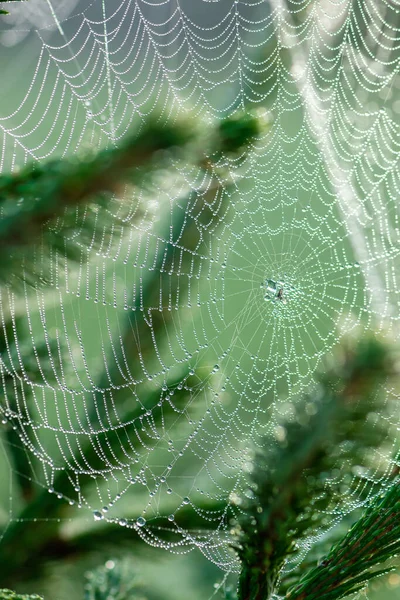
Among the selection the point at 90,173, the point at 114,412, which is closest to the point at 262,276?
the point at 114,412

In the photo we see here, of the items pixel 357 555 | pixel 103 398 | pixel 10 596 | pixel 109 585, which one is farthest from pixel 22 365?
pixel 357 555

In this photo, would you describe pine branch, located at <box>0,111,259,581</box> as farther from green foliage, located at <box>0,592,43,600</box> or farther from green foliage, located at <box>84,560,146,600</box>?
green foliage, located at <box>0,592,43,600</box>

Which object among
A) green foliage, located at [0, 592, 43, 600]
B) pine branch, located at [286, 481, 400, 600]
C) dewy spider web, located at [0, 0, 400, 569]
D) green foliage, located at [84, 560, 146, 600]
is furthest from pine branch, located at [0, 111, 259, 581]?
pine branch, located at [286, 481, 400, 600]

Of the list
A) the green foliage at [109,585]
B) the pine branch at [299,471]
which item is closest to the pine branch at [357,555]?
the pine branch at [299,471]

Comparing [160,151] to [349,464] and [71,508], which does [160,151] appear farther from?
[71,508]

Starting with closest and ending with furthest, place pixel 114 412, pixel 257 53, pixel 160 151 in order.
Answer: pixel 160 151, pixel 114 412, pixel 257 53

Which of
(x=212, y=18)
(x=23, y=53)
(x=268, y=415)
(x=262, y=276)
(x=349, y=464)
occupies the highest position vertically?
(x=212, y=18)

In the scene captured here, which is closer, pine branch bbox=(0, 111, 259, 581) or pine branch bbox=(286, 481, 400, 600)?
pine branch bbox=(286, 481, 400, 600)
